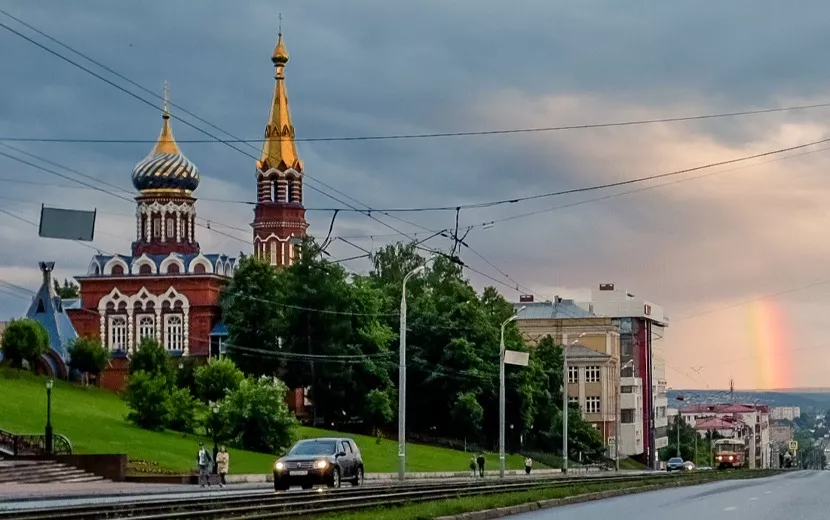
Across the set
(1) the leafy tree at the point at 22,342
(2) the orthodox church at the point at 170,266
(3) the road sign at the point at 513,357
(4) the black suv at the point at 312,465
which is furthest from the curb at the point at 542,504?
(2) the orthodox church at the point at 170,266

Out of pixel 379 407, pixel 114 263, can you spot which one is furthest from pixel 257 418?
pixel 114 263

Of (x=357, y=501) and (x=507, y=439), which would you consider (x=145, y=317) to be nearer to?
(x=507, y=439)

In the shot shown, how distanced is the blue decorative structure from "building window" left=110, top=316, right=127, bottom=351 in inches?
223

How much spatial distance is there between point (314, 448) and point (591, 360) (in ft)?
308

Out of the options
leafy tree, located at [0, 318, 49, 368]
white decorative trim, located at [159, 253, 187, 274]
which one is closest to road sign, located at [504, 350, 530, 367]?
leafy tree, located at [0, 318, 49, 368]

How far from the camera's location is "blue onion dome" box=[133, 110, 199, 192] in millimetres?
126188

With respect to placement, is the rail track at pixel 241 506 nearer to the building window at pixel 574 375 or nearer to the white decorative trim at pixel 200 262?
the white decorative trim at pixel 200 262

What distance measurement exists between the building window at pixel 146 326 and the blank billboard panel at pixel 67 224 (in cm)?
9135

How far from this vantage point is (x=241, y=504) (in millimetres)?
30922

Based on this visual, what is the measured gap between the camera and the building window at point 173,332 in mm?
118500

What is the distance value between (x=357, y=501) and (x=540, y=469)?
63607 mm

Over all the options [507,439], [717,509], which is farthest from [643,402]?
[717,509]

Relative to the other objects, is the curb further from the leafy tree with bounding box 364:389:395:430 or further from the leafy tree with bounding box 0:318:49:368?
the leafy tree with bounding box 0:318:49:368

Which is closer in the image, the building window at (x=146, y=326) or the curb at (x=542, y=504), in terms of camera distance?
the curb at (x=542, y=504)
